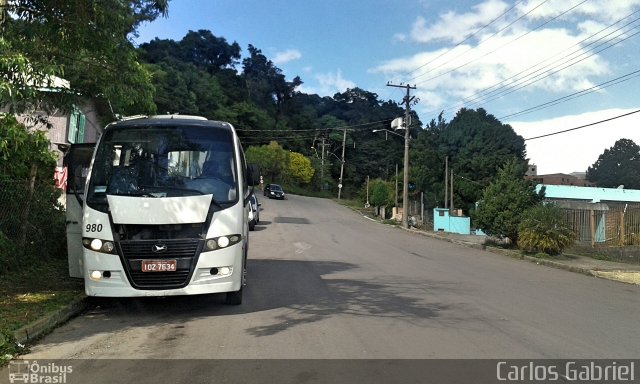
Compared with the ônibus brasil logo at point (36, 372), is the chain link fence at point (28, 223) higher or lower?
higher

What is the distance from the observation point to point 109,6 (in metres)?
7.28

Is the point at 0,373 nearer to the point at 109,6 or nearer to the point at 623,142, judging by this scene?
the point at 109,6

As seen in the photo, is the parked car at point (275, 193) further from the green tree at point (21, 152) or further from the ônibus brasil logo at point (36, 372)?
the ônibus brasil logo at point (36, 372)

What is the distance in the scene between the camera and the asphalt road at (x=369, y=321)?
5.92m

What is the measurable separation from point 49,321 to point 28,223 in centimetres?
507

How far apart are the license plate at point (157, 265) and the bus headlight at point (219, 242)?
0.52 meters

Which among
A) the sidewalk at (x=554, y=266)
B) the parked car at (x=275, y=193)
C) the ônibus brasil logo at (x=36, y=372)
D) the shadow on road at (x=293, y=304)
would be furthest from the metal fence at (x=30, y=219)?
the parked car at (x=275, y=193)

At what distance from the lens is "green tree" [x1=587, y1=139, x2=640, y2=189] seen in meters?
86.1

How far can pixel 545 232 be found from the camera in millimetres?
18656

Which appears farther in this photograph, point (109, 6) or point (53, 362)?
point (109, 6)

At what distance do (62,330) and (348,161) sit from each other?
286 feet

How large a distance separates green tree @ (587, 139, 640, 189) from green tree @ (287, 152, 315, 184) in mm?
50192

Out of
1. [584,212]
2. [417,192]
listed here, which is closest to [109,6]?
[584,212]

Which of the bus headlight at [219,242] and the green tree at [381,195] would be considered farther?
the green tree at [381,195]
